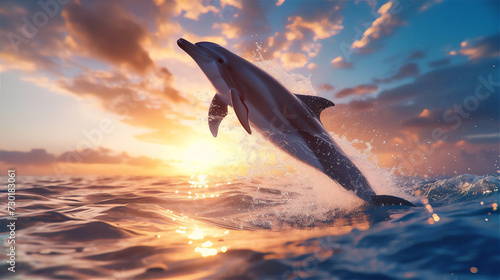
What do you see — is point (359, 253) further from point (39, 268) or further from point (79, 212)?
point (79, 212)

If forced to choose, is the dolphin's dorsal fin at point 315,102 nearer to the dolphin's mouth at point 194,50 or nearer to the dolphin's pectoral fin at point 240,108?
the dolphin's pectoral fin at point 240,108

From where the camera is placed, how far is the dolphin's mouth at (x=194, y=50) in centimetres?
610

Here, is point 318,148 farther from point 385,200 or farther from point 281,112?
point 385,200

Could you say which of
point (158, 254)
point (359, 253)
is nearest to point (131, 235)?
point (158, 254)

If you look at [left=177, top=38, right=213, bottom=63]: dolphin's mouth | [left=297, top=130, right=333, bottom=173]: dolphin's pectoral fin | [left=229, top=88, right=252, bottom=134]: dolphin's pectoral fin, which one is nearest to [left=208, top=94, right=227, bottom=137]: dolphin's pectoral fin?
[left=177, top=38, right=213, bottom=63]: dolphin's mouth

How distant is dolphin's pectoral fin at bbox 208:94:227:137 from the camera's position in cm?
685

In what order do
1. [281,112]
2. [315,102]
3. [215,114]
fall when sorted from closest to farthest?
[281,112] < [315,102] < [215,114]

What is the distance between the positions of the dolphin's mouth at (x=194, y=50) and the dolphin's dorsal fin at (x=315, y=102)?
2370 millimetres

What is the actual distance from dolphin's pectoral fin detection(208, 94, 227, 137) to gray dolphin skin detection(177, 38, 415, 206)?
59cm

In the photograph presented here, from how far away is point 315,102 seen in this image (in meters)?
6.26

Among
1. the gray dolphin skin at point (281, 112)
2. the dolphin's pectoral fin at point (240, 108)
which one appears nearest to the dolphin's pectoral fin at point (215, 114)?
the gray dolphin skin at point (281, 112)

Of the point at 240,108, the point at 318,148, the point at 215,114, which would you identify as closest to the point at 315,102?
the point at 318,148

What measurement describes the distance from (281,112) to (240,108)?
965mm

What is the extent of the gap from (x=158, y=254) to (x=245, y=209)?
3562 mm
